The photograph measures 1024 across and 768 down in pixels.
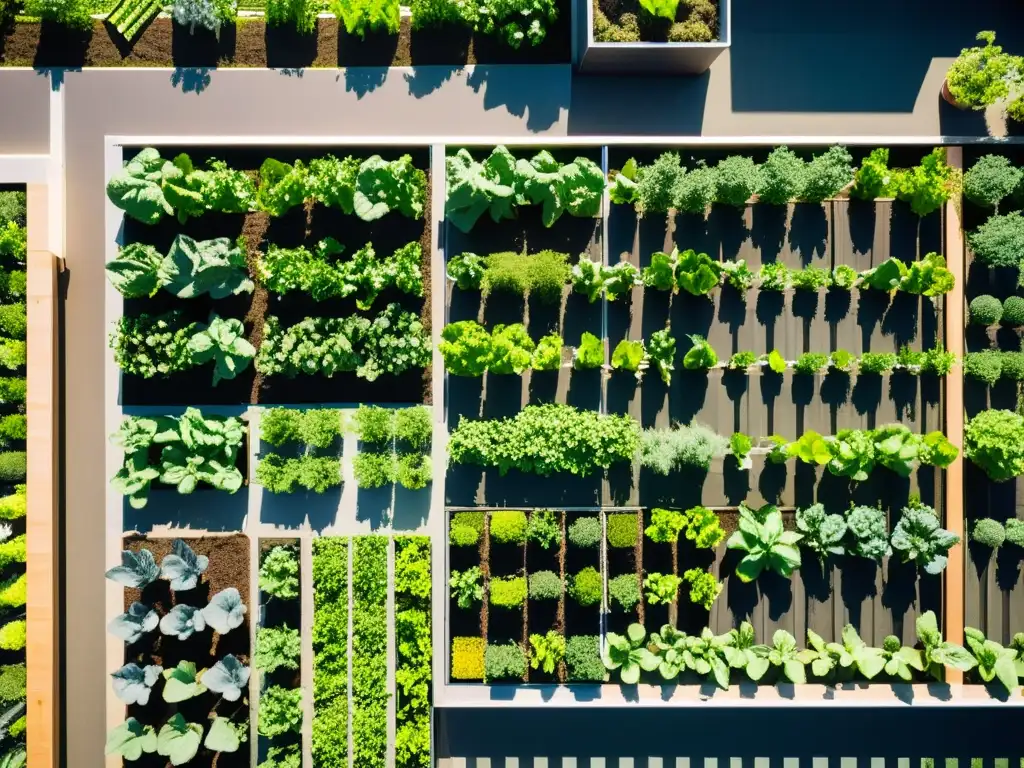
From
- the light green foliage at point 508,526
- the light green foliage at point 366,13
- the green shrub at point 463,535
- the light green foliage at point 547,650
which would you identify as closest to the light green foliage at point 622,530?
the light green foliage at point 508,526

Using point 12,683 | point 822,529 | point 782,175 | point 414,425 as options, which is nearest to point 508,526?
point 414,425

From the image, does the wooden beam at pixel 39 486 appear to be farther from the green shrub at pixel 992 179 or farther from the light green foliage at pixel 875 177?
the green shrub at pixel 992 179

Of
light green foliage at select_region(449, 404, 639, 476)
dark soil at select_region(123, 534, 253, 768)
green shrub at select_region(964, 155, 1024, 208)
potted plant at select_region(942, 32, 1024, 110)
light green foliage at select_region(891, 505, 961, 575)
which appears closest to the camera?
potted plant at select_region(942, 32, 1024, 110)

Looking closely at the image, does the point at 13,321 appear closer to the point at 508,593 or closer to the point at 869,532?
the point at 508,593

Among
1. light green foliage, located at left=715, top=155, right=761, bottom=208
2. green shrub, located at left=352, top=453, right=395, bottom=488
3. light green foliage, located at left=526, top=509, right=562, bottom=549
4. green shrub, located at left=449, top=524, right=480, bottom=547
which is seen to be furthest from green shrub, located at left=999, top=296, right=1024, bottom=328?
green shrub, located at left=352, top=453, right=395, bottom=488

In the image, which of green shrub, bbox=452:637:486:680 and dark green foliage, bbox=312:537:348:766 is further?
green shrub, bbox=452:637:486:680

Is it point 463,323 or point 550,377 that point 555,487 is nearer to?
point 550,377

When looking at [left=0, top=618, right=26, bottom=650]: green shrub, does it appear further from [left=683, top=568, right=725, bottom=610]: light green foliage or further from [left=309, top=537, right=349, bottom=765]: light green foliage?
[left=683, top=568, right=725, bottom=610]: light green foliage
